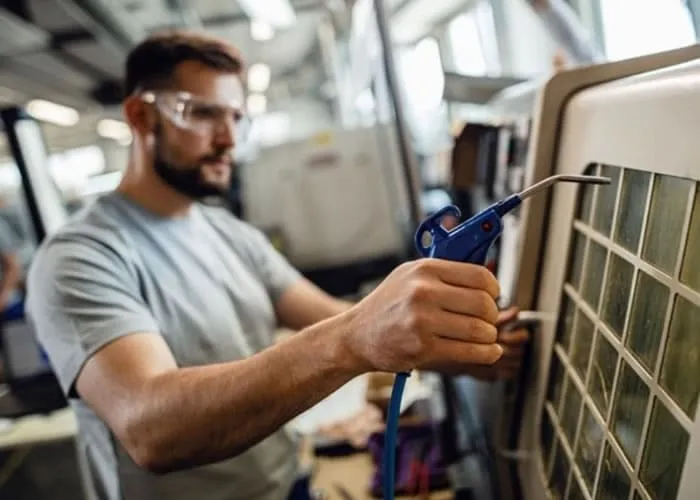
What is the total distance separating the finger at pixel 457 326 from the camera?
616mm

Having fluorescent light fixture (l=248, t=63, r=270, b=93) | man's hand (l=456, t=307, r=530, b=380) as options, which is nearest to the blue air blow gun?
man's hand (l=456, t=307, r=530, b=380)

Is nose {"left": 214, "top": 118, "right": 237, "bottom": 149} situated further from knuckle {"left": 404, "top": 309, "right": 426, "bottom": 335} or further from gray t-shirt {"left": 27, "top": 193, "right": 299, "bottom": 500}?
knuckle {"left": 404, "top": 309, "right": 426, "bottom": 335}

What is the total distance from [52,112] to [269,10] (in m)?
5.00

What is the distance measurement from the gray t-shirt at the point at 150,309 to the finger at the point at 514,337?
483mm

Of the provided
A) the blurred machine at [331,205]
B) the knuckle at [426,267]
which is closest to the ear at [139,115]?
the knuckle at [426,267]

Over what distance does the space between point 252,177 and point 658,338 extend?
285cm

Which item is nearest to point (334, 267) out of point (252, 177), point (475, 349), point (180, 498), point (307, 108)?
point (252, 177)

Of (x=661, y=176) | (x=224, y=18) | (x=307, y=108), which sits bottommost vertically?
(x=307, y=108)

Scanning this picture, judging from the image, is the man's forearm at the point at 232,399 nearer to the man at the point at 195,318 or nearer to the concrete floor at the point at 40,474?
the man at the point at 195,318

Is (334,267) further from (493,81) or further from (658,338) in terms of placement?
(658,338)

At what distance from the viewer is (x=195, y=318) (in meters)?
1.22

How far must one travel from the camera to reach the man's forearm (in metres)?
0.71

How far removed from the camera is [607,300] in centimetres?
63

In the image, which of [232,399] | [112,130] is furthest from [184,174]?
[112,130]
